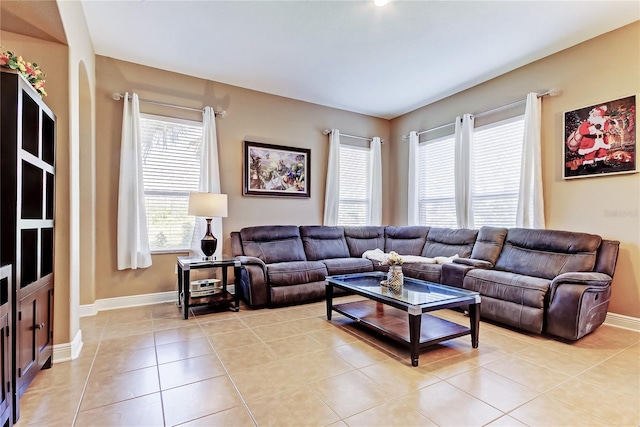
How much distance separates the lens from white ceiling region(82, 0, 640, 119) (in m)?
2.77

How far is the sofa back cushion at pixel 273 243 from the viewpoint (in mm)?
4141

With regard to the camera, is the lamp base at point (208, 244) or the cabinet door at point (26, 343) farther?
the lamp base at point (208, 244)

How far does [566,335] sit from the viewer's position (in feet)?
8.50

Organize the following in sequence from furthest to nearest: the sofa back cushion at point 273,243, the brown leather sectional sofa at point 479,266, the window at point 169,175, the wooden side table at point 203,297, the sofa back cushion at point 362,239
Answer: the sofa back cushion at point 362,239 → the sofa back cushion at point 273,243 → the window at point 169,175 → the wooden side table at point 203,297 → the brown leather sectional sofa at point 479,266

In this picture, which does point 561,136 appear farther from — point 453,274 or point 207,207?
point 207,207

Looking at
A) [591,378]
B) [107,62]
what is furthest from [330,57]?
[591,378]

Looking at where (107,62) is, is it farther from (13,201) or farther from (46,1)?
(13,201)

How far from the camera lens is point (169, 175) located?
3.98m

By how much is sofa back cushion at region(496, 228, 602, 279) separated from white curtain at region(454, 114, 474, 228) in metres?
0.78

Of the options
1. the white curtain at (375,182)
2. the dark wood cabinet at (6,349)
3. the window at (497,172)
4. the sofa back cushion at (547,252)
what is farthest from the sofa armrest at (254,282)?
the window at (497,172)

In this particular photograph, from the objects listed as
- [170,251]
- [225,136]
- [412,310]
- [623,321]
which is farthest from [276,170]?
[623,321]

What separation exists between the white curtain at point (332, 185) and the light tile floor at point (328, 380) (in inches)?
91.7

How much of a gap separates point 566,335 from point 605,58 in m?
2.70

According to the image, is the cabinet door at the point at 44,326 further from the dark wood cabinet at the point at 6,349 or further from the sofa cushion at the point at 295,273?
the sofa cushion at the point at 295,273
